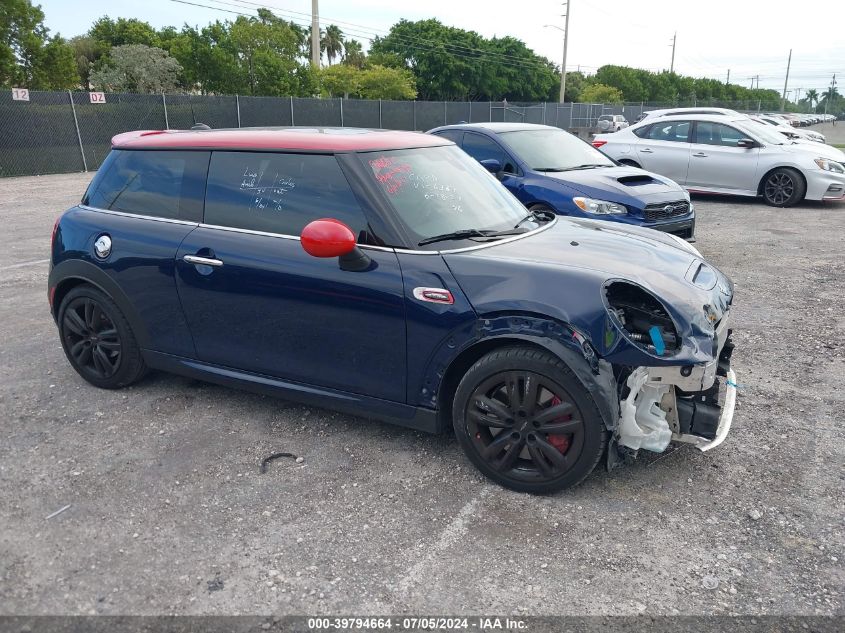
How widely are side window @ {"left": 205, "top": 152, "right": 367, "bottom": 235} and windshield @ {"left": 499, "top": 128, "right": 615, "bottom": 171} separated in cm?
460

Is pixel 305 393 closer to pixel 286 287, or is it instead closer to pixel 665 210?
pixel 286 287

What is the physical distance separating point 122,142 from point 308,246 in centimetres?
203

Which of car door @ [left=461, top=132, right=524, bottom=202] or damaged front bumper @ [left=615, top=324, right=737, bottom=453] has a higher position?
car door @ [left=461, top=132, right=524, bottom=202]

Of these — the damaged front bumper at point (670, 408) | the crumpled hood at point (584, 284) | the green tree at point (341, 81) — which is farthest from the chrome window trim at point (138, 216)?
the green tree at point (341, 81)

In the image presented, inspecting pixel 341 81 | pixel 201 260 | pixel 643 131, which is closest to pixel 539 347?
pixel 201 260

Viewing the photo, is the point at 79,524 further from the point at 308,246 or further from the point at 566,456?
the point at 566,456

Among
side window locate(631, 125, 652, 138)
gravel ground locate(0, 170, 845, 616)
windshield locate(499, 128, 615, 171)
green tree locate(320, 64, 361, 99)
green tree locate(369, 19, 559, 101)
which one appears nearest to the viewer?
gravel ground locate(0, 170, 845, 616)

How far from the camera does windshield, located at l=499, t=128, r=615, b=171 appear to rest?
26.6 feet

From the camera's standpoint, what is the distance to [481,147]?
27.1 feet

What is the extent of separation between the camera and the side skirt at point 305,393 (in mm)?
3617

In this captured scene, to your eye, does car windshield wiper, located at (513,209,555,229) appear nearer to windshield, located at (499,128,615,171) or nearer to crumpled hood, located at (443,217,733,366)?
crumpled hood, located at (443,217,733,366)

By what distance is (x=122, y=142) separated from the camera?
461 cm

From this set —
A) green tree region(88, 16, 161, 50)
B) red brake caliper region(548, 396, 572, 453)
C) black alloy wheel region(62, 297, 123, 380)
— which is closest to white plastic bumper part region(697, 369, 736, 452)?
red brake caliper region(548, 396, 572, 453)

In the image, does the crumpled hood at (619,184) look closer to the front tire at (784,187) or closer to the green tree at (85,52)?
the front tire at (784,187)
